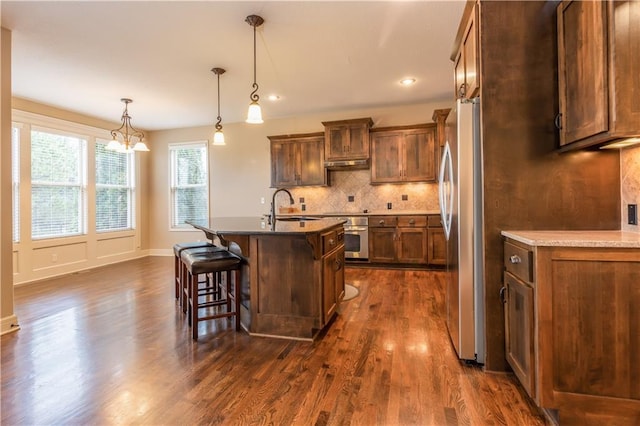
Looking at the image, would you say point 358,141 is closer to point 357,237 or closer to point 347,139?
point 347,139

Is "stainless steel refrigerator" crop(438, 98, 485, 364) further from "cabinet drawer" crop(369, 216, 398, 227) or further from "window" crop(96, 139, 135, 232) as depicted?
"window" crop(96, 139, 135, 232)

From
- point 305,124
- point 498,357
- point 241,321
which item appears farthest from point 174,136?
point 498,357

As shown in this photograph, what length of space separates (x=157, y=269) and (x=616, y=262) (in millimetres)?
5580

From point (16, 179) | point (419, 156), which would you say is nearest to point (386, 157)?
point (419, 156)

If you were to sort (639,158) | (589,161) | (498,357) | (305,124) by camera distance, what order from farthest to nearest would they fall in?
(305,124) < (498,357) < (589,161) < (639,158)

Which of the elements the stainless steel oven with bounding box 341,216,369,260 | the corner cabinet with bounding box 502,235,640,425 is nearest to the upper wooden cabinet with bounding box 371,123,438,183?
the stainless steel oven with bounding box 341,216,369,260

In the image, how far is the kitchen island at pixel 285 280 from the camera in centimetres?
247

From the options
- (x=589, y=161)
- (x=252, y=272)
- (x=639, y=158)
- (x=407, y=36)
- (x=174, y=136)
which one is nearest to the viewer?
(x=639, y=158)

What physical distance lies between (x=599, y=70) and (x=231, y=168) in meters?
5.75

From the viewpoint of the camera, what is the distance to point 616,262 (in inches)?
55.6

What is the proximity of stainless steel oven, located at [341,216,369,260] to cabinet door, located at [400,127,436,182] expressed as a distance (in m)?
0.98

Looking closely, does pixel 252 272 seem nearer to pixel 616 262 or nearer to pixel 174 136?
pixel 616 262

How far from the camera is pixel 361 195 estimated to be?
5.61m

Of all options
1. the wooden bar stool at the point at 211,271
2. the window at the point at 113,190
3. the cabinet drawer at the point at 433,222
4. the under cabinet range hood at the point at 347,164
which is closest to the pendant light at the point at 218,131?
the wooden bar stool at the point at 211,271
